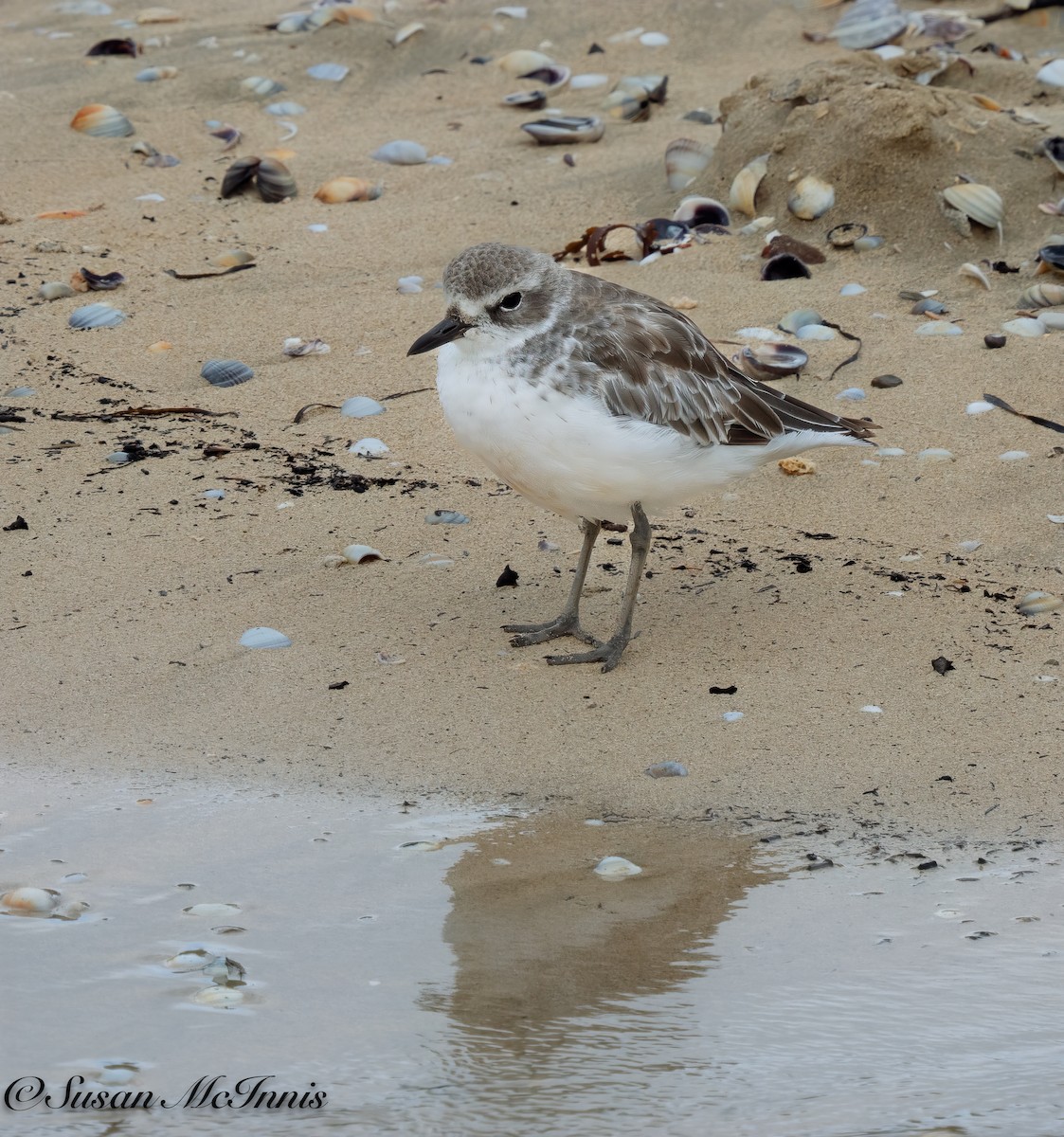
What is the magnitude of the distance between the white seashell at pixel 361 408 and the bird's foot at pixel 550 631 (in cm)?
174

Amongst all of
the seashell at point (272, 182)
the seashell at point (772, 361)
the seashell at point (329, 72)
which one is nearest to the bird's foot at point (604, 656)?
the seashell at point (772, 361)

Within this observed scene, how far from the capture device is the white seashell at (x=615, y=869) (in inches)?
153

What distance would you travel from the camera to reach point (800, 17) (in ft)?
35.5

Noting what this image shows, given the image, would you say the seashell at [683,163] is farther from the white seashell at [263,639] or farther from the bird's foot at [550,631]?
the white seashell at [263,639]

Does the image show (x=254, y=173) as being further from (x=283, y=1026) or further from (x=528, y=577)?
(x=283, y=1026)

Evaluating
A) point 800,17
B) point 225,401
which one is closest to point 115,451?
point 225,401

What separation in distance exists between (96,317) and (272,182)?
182 cm

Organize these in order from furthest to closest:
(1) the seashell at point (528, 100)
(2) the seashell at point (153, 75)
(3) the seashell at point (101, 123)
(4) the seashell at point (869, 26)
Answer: (2) the seashell at point (153, 75) → (4) the seashell at point (869, 26) → (1) the seashell at point (528, 100) → (3) the seashell at point (101, 123)

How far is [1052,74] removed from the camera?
9125 millimetres

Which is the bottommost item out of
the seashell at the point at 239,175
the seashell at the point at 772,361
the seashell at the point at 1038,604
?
the seashell at the point at 1038,604

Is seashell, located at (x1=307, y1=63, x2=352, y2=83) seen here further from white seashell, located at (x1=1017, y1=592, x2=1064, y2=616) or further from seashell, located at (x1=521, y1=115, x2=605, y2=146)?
white seashell, located at (x1=1017, y1=592, x2=1064, y2=616)

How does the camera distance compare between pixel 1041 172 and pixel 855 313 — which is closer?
pixel 855 313

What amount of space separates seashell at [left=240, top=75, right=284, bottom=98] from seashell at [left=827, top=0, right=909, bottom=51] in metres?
3.82

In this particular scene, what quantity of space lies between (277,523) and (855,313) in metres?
3.07
